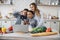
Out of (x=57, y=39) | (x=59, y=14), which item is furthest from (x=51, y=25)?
(x=57, y=39)

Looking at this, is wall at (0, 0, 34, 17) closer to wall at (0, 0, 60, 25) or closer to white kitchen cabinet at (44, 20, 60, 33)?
wall at (0, 0, 60, 25)

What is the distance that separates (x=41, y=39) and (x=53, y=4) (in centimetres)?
293

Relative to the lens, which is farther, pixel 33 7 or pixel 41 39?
pixel 33 7

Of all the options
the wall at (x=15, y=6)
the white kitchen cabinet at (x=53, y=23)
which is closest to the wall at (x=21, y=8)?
the wall at (x=15, y=6)

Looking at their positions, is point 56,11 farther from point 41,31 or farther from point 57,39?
point 57,39

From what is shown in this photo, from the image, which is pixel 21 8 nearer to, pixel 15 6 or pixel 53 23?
pixel 15 6

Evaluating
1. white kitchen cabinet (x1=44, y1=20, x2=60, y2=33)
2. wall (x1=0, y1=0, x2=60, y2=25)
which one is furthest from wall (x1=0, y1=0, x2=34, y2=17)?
white kitchen cabinet (x1=44, y1=20, x2=60, y2=33)

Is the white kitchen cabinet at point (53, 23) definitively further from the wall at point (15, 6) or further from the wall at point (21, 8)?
the wall at point (15, 6)

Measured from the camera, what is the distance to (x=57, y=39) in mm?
1510

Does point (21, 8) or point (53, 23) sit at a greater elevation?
point (21, 8)

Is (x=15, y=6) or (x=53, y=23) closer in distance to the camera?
(x=53, y=23)

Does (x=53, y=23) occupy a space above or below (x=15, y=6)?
below

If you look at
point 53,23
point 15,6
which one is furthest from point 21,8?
point 53,23

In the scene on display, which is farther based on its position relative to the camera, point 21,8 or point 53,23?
point 21,8
